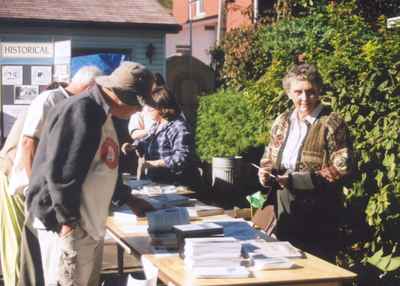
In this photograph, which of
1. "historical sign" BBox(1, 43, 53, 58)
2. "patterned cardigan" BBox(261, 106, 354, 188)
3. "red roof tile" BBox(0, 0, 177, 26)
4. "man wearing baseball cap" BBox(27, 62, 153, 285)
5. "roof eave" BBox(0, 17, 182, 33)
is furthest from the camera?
"red roof tile" BBox(0, 0, 177, 26)

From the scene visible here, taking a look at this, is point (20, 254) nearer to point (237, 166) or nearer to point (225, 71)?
point (237, 166)

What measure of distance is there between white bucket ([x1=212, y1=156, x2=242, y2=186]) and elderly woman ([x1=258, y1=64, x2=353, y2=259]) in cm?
605

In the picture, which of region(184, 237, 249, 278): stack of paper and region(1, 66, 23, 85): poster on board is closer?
region(184, 237, 249, 278): stack of paper

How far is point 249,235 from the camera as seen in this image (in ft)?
14.0

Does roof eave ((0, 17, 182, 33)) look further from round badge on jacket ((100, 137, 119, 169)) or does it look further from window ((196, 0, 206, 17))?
round badge on jacket ((100, 137, 119, 169))

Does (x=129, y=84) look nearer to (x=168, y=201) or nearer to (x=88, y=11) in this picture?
(x=168, y=201)

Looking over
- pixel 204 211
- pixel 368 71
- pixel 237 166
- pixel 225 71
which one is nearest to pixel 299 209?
pixel 204 211

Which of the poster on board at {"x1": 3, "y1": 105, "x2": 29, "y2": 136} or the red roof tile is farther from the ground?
the red roof tile

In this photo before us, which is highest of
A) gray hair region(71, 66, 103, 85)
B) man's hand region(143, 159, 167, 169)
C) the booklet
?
gray hair region(71, 66, 103, 85)

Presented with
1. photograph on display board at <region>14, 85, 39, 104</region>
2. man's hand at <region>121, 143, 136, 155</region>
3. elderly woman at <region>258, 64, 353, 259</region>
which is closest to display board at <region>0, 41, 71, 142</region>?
photograph on display board at <region>14, 85, 39, 104</region>

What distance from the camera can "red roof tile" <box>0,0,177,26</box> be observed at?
49.5 ft

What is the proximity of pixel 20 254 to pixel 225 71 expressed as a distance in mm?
10570

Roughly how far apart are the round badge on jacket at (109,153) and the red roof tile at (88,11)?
1151 cm

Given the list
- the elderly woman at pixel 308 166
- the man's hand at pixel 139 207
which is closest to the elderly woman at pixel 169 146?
the elderly woman at pixel 308 166
